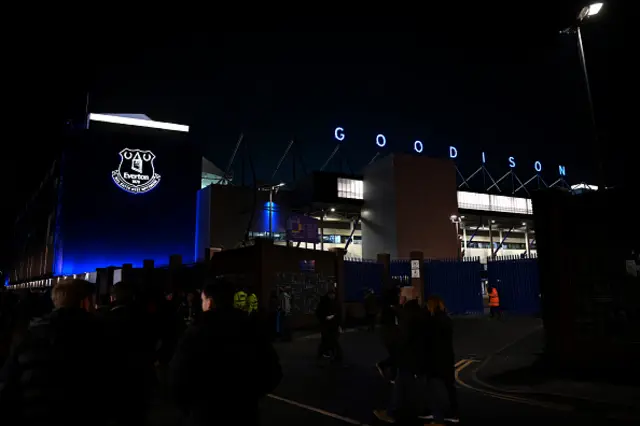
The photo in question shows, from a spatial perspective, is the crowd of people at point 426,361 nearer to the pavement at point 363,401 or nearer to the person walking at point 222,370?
the pavement at point 363,401

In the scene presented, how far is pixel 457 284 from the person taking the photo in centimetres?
2483

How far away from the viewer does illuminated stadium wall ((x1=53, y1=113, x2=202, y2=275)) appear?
39062 millimetres

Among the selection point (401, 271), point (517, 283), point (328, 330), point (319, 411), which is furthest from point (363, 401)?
point (401, 271)

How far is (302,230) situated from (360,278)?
11194mm

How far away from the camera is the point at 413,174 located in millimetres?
41906

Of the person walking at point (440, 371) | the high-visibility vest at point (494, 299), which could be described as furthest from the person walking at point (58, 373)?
the high-visibility vest at point (494, 299)

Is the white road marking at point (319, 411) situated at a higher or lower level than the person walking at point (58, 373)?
lower

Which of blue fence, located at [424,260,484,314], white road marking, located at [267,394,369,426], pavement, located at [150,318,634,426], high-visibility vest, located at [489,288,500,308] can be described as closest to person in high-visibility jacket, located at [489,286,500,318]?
high-visibility vest, located at [489,288,500,308]

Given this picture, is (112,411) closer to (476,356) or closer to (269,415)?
(269,415)

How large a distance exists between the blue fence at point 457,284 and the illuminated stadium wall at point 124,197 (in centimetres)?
2626

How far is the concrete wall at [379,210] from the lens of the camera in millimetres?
40594

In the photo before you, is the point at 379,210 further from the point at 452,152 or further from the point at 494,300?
the point at 494,300

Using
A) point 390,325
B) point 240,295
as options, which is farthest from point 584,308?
point 240,295

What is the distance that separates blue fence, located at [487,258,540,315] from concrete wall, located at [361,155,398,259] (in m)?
16.3
